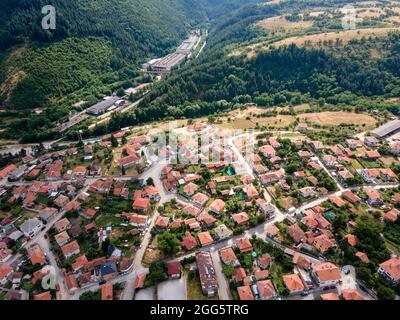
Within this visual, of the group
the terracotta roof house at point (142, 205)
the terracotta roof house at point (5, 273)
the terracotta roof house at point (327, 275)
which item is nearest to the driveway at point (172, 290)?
the terracotta roof house at point (142, 205)

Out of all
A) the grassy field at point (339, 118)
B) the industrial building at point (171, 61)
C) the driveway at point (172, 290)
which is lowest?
the grassy field at point (339, 118)

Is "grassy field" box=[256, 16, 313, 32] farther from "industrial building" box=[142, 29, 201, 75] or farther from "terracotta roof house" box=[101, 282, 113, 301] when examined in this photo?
"terracotta roof house" box=[101, 282, 113, 301]

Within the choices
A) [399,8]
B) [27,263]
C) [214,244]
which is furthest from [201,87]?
[399,8]

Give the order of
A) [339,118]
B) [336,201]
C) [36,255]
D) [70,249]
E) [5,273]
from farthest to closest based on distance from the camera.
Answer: [339,118] < [336,201] < [70,249] < [36,255] < [5,273]

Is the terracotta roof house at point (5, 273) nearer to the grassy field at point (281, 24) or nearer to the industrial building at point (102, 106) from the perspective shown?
the industrial building at point (102, 106)

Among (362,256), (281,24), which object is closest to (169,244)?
(362,256)

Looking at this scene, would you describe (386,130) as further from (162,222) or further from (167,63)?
(167,63)

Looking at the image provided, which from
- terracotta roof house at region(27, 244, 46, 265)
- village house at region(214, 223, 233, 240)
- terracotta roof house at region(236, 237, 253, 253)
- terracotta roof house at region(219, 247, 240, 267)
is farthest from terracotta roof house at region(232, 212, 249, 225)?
terracotta roof house at region(27, 244, 46, 265)
